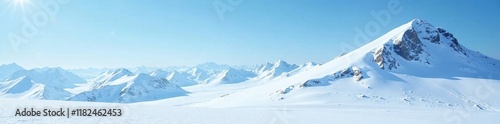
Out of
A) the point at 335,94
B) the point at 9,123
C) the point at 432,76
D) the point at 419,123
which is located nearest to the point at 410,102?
the point at 335,94

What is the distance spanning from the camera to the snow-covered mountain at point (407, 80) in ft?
261

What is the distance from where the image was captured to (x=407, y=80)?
9550cm

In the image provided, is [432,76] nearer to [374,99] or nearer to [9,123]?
[374,99]

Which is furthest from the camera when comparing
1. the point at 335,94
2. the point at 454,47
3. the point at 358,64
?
the point at 454,47

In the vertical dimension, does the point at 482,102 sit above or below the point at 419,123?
above

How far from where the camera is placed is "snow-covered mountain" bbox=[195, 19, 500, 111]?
79450 mm

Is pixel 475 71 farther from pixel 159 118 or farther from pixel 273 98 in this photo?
pixel 159 118

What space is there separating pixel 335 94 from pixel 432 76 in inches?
1563

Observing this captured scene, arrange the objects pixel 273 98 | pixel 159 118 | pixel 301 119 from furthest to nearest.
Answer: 1. pixel 273 98
2. pixel 301 119
3. pixel 159 118

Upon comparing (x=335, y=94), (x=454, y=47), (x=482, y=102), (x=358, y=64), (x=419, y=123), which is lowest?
(x=419, y=123)

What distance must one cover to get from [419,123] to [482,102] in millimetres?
65013

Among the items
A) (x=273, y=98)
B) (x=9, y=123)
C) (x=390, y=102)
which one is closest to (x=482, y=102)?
(x=390, y=102)

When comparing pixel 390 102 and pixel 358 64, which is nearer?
pixel 390 102

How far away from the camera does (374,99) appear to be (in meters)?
77.9
